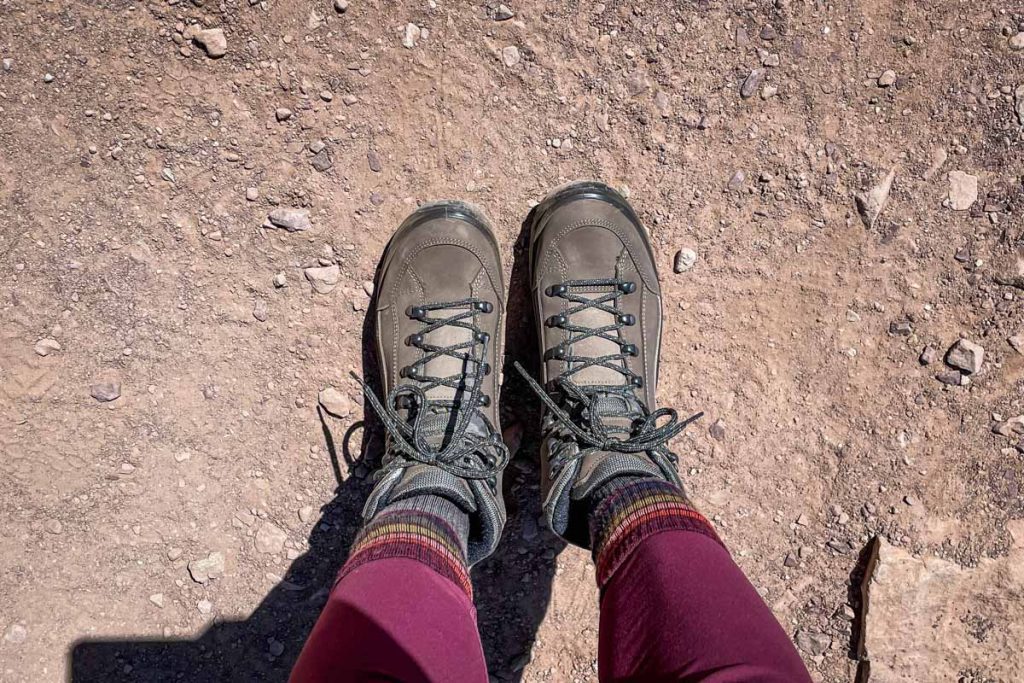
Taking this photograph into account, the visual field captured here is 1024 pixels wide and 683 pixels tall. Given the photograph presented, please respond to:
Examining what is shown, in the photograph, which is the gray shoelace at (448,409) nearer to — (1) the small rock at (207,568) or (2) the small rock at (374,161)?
(2) the small rock at (374,161)

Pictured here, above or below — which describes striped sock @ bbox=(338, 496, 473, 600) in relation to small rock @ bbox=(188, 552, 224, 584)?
above

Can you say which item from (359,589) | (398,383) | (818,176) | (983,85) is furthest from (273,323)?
(983,85)

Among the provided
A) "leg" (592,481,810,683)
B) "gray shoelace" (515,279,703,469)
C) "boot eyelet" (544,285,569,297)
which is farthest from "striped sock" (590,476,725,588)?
"boot eyelet" (544,285,569,297)

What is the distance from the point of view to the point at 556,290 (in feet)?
6.18

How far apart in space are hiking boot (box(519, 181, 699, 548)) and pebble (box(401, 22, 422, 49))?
21.8 inches

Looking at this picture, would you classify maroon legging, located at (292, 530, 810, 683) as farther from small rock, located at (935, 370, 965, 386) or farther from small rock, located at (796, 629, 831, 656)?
small rock, located at (935, 370, 965, 386)

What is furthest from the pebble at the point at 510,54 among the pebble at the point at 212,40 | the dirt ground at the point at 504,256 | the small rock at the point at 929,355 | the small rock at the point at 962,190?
the small rock at the point at 929,355

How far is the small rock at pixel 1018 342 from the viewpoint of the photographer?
71.3 inches

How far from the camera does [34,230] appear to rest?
5.80ft

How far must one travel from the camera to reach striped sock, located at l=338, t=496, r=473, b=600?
1.34 metres

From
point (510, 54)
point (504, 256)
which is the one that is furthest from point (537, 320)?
point (510, 54)

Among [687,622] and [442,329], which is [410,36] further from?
[687,622]

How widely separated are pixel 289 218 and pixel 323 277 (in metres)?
0.18

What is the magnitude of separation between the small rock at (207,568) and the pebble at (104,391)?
1.76 ft
